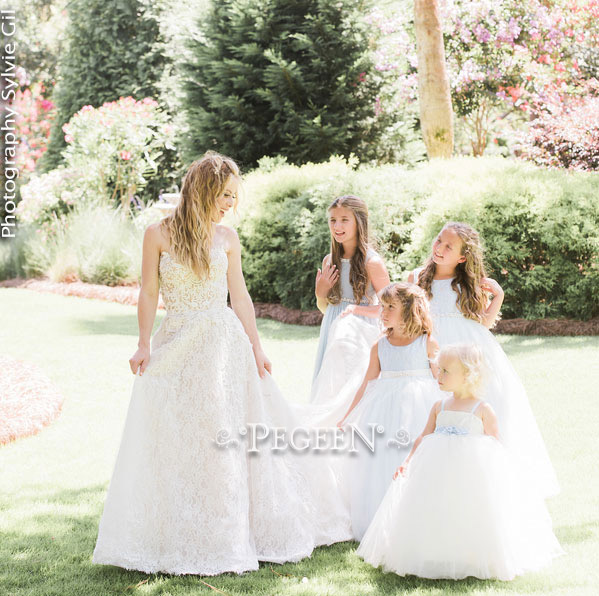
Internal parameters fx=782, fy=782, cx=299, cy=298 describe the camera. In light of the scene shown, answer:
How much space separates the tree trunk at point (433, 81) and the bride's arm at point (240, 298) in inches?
371

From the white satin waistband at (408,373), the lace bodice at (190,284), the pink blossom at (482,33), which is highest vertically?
the pink blossom at (482,33)

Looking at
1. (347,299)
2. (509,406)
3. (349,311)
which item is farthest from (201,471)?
(509,406)

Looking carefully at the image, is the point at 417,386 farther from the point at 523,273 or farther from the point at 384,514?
the point at 523,273

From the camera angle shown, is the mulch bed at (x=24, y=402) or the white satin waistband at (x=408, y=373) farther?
the mulch bed at (x=24, y=402)

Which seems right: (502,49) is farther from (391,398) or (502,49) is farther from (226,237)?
(226,237)

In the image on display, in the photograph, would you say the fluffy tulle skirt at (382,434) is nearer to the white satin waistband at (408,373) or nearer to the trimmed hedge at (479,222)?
the white satin waistband at (408,373)

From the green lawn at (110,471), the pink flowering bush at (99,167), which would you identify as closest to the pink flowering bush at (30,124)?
the pink flowering bush at (99,167)

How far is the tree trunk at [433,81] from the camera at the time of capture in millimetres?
12242

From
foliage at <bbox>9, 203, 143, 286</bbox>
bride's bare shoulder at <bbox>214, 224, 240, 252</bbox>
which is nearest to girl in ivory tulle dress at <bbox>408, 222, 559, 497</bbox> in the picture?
bride's bare shoulder at <bbox>214, 224, 240, 252</bbox>

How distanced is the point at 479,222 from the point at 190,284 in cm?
698

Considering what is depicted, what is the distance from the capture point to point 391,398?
3.95m

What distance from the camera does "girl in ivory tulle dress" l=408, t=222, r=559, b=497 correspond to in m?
4.54

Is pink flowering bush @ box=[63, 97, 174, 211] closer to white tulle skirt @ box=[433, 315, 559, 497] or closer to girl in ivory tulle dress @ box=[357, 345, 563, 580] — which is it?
white tulle skirt @ box=[433, 315, 559, 497]

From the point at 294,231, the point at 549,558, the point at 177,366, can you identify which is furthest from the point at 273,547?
the point at 294,231
